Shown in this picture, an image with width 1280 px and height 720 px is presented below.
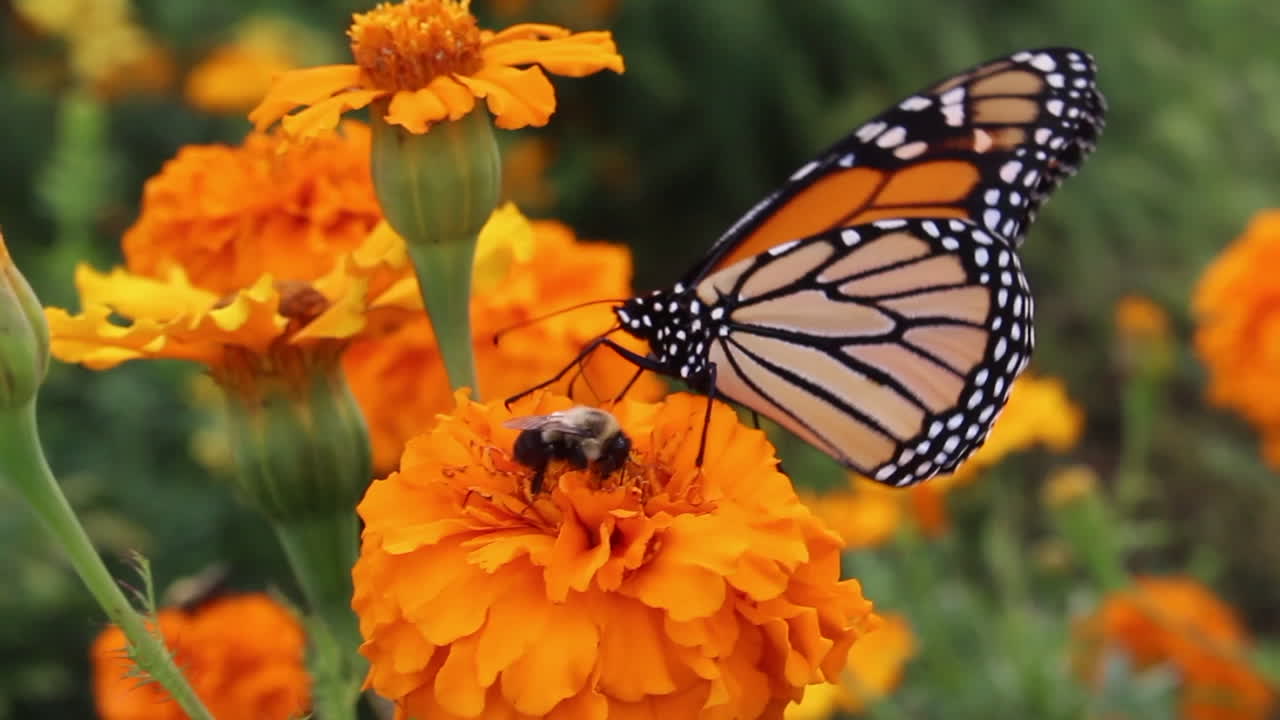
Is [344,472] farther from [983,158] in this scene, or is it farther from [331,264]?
[983,158]

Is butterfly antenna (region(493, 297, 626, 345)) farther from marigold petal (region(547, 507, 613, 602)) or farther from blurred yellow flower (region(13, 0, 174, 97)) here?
blurred yellow flower (region(13, 0, 174, 97))

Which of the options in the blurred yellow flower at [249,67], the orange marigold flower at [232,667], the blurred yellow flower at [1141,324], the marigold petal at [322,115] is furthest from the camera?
the blurred yellow flower at [249,67]

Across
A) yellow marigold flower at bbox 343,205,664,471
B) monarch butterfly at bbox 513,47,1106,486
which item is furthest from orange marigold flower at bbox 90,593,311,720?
monarch butterfly at bbox 513,47,1106,486

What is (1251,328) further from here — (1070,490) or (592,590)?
(592,590)

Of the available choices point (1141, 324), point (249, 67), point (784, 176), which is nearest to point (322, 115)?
point (1141, 324)

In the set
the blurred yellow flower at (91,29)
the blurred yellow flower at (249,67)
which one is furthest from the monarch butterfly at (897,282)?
the blurred yellow flower at (249,67)

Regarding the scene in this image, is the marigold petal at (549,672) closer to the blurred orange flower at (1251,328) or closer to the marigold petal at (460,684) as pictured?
the marigold petal at (460,684)

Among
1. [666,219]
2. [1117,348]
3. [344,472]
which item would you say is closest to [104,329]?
[344,472]
